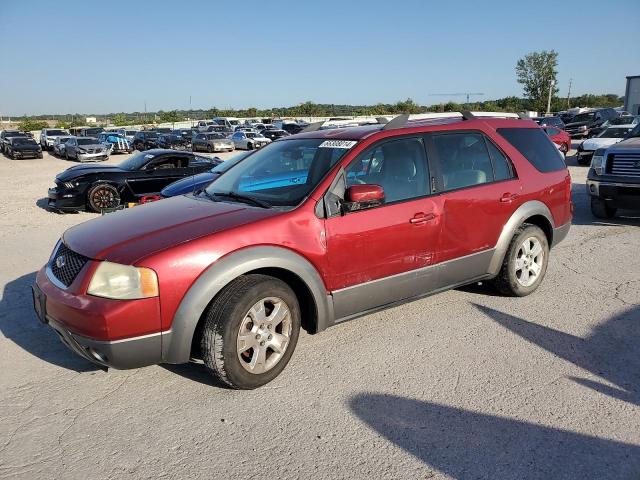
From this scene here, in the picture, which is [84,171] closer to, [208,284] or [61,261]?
[61,261]

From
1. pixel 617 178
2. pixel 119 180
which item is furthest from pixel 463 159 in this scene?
pixel 119 180

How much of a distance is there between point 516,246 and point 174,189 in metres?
5.80

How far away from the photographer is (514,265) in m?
4.83

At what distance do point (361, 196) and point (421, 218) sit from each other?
0.70m

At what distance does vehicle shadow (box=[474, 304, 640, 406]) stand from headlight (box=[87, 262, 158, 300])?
2854 millimetres

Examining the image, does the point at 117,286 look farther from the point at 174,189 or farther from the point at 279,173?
the point at 174,189

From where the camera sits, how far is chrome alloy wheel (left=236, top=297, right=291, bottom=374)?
3.29 metres

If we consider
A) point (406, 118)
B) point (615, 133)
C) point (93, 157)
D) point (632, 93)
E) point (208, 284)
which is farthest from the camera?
point (632, 93)

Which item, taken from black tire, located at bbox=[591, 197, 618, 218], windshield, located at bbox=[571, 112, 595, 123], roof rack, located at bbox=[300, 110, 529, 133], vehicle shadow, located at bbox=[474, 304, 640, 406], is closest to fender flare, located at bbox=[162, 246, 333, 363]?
roof rack, located at bbox=[300, 110, 529, 133]

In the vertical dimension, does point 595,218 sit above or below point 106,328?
below

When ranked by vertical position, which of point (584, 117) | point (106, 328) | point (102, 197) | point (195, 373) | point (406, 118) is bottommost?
point (195, 373)

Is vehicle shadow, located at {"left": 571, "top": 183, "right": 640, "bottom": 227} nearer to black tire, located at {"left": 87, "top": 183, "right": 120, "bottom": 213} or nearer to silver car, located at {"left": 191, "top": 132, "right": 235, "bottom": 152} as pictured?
black tire, located at {"left": 87, "top": 183, "right": 120, "bottom": 213}

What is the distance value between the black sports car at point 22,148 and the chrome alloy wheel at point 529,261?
32.8 metres

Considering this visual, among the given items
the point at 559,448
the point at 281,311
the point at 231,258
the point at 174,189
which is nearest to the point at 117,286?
the point at 231,258
